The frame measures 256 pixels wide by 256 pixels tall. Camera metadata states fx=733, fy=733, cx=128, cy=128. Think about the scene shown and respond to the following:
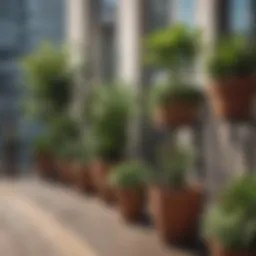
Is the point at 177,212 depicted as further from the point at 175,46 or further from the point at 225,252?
the point at 175,46

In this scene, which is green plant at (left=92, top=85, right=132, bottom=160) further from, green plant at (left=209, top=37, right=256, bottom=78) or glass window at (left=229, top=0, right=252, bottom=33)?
green plant at (left=209, top=37, right=256, bottom=78)

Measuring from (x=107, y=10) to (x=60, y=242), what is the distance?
9.48 feet

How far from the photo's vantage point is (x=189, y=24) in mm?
5297

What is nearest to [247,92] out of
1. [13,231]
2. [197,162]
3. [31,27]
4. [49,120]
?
[197,162]

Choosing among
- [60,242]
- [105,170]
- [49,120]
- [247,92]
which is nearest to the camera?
[247,92]

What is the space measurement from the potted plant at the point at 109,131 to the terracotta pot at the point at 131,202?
1.67 ft

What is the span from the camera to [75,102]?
7.08 m

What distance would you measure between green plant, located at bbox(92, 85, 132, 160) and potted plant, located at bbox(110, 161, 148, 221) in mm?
549

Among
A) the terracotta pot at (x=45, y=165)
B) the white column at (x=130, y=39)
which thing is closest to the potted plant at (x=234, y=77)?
the white column at (x=130, y=39)

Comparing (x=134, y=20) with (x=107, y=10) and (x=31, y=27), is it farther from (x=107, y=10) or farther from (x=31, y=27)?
(x=31, y=27)

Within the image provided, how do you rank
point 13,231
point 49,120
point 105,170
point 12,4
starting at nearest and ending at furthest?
point 13,231 → point 105,170 → point 49,120 → point 12,4

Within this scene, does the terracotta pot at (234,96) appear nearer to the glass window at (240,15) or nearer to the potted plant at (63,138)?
the glass window at (240,15)

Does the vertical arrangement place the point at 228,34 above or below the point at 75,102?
above

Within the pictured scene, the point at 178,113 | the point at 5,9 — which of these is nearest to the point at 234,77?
the point at 178,113
